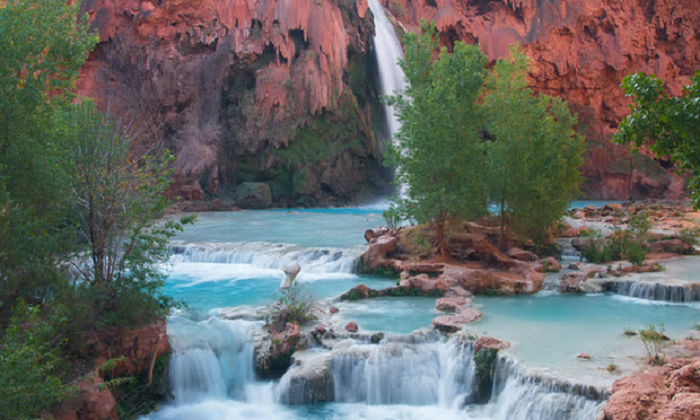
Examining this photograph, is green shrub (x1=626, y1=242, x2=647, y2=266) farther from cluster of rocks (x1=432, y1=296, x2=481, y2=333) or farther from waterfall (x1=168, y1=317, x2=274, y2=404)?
waterfall (x1=168, y1=317, x2=274, y2=404)

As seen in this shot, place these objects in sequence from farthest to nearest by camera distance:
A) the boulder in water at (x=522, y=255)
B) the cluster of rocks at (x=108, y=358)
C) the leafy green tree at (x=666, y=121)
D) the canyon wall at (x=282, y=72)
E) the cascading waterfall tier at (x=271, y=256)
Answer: the canyon wall at (x=282, y=72)
the cascading waterfall tier at (x=271, y=256)
the boulder in water at (x=522, y=255)
the cluster of rocks at (x=108, y=358)
the leafy green tree at (x=666, y=121)

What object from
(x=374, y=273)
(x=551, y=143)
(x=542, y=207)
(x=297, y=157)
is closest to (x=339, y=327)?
(x=374, y=273)

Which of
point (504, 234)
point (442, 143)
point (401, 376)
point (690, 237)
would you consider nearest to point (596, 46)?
point (690, 237)

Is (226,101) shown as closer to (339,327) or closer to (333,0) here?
(333,0)

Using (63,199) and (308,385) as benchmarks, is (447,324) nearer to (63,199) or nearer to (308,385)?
(308,385)

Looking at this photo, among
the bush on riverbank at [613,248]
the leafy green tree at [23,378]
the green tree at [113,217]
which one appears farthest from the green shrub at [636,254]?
the leafy green tree at [23,378]

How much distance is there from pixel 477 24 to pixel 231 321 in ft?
129

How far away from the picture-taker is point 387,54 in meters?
41.8

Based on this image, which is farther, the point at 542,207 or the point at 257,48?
the point at 257,48

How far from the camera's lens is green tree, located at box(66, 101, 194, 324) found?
27.6ft

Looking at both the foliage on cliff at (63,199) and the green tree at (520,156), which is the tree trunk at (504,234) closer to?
the green tree at (520,156)

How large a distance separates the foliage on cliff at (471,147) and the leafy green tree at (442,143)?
0.03m

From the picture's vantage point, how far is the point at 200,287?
1471 centimetres

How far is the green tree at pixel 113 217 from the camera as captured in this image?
8422mm
